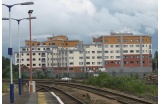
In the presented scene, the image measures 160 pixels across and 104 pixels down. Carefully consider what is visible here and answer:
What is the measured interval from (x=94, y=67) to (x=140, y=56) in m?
17.0

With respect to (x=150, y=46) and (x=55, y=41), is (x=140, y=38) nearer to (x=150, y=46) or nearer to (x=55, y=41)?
(x=150, y=46)

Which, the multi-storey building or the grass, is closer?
the grass

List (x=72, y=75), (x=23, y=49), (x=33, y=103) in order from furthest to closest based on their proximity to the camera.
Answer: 1. (x=23, y=49)
2. (x=72, y=75)
3. (x=33, y=103)

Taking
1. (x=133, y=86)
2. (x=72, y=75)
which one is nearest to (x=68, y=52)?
(x=72, y=75)

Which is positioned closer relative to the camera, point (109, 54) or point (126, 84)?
point (126, 84)

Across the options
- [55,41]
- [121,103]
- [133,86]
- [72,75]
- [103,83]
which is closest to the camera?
[121,103]

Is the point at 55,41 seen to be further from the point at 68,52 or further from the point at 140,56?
the point at 140,56

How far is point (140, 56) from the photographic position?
131 m

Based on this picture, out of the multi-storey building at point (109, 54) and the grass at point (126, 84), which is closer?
the grass at point (126, 84)

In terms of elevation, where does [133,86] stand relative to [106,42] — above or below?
below

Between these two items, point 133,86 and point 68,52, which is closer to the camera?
point 133,86

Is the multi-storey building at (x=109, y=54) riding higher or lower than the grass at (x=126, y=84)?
higher

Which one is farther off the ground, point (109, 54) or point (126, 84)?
point (109, 54)

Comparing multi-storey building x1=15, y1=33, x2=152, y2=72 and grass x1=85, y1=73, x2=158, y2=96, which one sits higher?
multi-storey building x1=15, y1=33, x2=152, y2=72
